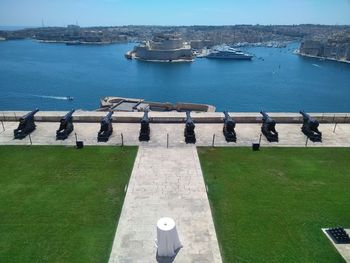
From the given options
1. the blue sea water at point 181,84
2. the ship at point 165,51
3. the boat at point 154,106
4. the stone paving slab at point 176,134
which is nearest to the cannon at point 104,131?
the stone paving slab at point 176,134

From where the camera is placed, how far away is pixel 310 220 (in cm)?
1130

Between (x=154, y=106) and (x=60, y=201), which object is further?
(x=154, y=106)

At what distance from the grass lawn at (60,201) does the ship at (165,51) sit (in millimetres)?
89016

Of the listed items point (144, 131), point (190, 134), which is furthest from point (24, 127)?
point (190, 134)

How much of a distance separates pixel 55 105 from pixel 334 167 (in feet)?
151

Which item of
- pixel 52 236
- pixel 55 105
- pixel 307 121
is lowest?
pixel 55 105

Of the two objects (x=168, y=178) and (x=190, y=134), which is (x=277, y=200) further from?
(x=190, y=134)

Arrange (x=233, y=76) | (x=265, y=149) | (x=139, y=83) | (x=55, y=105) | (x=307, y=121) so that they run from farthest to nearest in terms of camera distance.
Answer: (x=233, y=76)
(x=139, y=83)
(x=55, y=105)
(x=307, y=121)
(x=265, y=149)

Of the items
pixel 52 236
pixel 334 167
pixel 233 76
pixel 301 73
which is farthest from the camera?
pixel 301 73

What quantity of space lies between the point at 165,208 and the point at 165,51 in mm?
95125

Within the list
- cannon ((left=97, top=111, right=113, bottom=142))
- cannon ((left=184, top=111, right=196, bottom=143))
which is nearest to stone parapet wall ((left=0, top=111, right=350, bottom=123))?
cannon ((left=97, top=111, right=113, bottom=142))

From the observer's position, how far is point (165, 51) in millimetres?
102500

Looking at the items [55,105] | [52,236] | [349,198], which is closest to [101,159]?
[52,236]

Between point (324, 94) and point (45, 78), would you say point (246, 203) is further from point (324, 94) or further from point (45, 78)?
point (45, 78)
